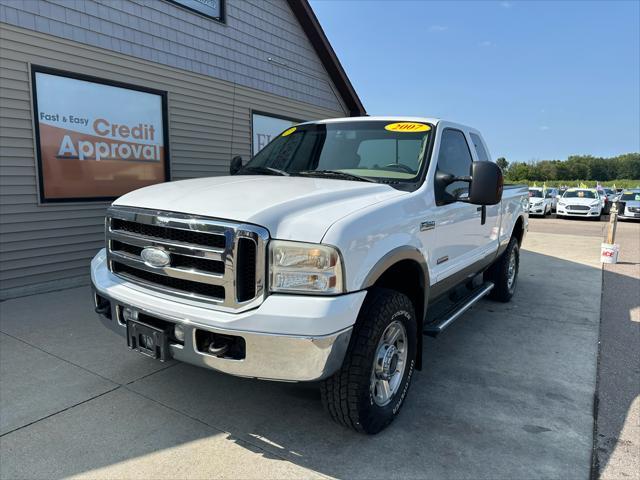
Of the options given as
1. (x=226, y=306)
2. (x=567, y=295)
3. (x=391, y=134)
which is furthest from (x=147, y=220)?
(x=567, y=295)

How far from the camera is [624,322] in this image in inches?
207

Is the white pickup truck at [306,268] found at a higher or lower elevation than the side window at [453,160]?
lower

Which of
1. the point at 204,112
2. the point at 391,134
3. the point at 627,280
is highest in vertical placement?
the point at 204,112

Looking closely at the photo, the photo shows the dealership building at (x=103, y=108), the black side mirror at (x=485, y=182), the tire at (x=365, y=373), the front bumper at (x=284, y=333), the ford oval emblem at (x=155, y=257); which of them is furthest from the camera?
the dealership building at (x=103, y=108)

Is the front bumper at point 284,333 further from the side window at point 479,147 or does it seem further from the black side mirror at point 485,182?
the side window at point 479,147

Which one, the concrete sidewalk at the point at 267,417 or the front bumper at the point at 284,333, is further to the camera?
the concrete sidewalk at the point at 267,417

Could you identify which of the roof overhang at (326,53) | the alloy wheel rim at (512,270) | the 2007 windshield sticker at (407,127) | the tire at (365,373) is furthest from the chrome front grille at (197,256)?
the roof overhang at (326,53)

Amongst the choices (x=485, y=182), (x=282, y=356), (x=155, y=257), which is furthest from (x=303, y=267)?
→ (x=485, y=182)

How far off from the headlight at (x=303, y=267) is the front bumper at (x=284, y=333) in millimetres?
55

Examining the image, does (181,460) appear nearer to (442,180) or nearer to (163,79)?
(442,180)

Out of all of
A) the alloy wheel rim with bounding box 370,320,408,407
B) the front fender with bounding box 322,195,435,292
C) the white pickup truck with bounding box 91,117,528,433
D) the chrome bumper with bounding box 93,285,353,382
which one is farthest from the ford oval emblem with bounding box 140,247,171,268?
the alloy wheel rim with bounding box 370,320,408,407

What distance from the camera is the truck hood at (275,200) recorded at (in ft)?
7.57

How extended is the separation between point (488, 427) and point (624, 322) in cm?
336

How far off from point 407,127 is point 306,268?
196cm
